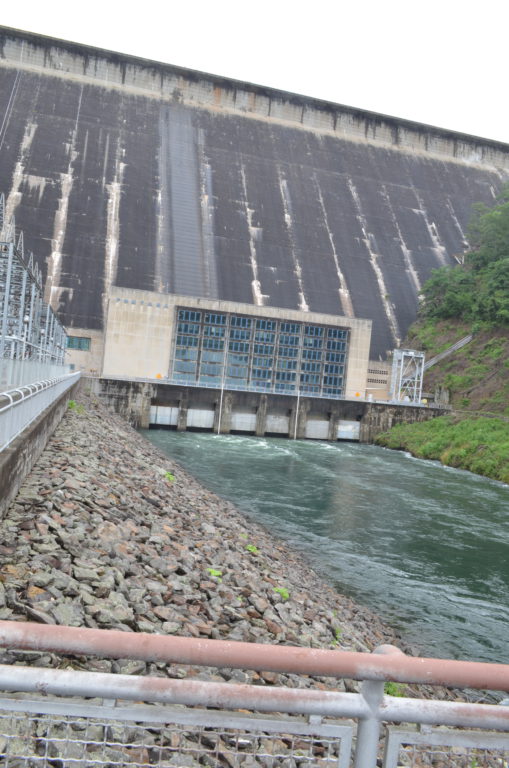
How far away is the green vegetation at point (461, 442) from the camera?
88.3 feet

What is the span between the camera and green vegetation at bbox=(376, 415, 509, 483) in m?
26.9

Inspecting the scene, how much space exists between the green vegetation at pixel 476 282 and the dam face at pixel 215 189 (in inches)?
105

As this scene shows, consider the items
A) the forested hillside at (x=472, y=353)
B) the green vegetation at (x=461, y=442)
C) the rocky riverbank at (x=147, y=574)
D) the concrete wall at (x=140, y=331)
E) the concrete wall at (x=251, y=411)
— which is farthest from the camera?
the concrete wall at (x=140, y=331)

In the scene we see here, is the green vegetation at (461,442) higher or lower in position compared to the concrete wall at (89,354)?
lower

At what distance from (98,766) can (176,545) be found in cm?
498

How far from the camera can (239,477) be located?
71.4 ft

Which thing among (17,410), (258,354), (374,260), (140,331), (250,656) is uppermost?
(374,260)

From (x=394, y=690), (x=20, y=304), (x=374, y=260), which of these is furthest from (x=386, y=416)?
(x=394, y=690)

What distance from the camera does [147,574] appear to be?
660cm

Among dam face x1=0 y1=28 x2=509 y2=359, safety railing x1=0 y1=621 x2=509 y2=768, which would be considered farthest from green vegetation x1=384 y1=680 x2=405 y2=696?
dam face x1=0 y1=28 x2=509 y2=359

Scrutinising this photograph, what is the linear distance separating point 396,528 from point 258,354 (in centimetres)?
2492

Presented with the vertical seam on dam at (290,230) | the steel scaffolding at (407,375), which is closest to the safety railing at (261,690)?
the steel scaffolding at (407,375)

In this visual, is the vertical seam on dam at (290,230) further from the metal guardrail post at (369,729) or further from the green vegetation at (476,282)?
the metal guardrail post at (369,729)

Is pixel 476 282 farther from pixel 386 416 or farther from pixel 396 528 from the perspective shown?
pixel 396 528
